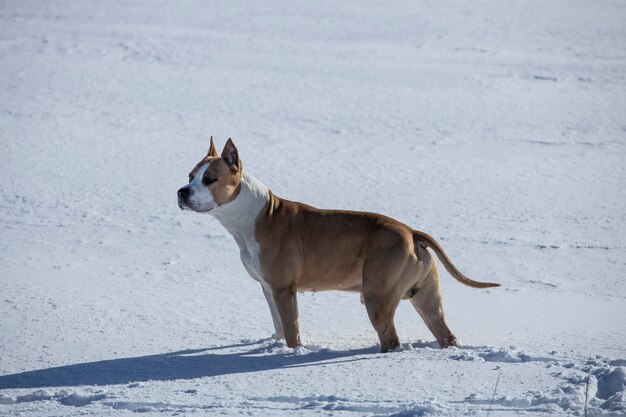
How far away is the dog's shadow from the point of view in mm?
5648

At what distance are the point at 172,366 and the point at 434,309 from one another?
205 centimetres

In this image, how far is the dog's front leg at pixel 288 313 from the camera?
251 inches

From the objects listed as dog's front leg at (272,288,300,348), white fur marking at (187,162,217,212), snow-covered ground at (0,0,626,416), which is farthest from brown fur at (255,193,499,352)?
white fur marking at (187,162,217,212)

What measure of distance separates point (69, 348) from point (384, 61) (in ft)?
37.5

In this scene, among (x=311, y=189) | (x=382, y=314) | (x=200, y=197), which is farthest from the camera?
(x=311, y=189)

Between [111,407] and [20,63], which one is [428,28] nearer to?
[20,63]

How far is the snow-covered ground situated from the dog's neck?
0.89 m

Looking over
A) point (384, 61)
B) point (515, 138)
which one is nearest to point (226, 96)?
point (384, 61)

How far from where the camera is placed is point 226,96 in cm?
1466

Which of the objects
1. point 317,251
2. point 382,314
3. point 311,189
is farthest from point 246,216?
point 311,189

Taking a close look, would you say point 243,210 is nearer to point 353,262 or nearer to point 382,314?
point 353,262

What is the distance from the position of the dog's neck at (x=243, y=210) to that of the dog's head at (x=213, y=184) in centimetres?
5

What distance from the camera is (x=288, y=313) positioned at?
6.36 meters

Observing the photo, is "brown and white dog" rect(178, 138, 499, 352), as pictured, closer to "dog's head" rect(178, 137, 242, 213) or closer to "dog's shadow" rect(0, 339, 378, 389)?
"dog's head" rect(178, 137, 242, 213)
